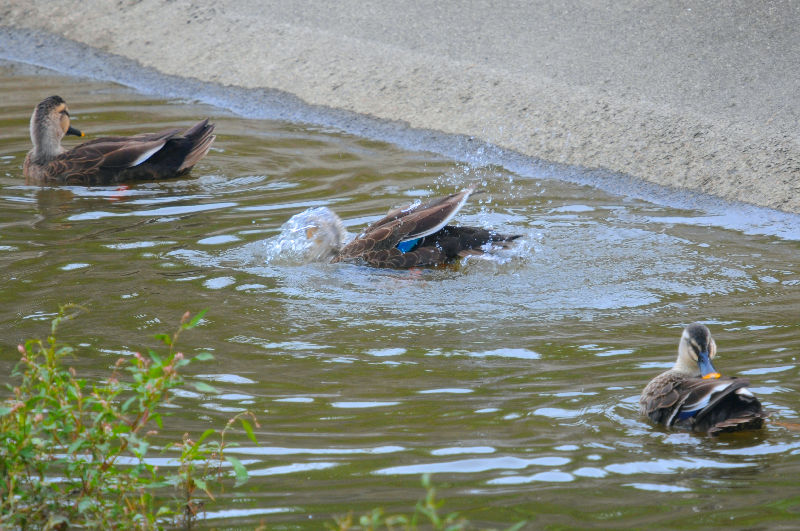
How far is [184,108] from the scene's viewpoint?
12.8 m

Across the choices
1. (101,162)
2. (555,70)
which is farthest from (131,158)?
(555,70)

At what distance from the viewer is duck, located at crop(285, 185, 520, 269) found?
25.4 feet

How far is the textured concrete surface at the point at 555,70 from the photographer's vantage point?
31.7 feet

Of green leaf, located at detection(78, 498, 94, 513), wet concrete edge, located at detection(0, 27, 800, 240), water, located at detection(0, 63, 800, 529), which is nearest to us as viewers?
green leaf, located at detection(78, 498, 94, 513)

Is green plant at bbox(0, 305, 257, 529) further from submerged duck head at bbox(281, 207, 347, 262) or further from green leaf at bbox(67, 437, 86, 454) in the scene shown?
submerged duck head at bbox(281, 207, 347, 262)

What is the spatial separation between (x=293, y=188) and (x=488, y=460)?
5745 mm

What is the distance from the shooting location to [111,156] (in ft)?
33.9

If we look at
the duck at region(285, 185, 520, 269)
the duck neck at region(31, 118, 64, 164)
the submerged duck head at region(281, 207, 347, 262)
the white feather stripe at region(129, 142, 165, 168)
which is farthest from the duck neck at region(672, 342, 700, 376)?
the duck neck at region(31, 118, 64, 164)

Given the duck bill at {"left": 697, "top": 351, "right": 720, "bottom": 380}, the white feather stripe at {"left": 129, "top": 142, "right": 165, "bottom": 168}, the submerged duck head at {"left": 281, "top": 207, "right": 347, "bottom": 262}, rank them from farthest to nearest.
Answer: the white feather stripe at {"left": 129, "top": 142, "right": 165, "bottom": 168}, the submerged duck head at {"left": 281, "top": 207, "right": 347, "bottom": 262}, the duck bill at {"left": 697, "top": 351, "right": 720, "bottom": 380}

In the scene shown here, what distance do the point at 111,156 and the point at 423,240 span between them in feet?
12.6

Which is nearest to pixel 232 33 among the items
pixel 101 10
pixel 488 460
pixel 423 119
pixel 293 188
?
pixel 101 10

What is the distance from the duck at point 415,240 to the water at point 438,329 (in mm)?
134

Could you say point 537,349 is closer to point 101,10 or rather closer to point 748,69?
point 748,69

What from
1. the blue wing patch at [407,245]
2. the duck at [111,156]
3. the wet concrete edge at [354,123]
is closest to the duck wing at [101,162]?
the duck at [111,156]
